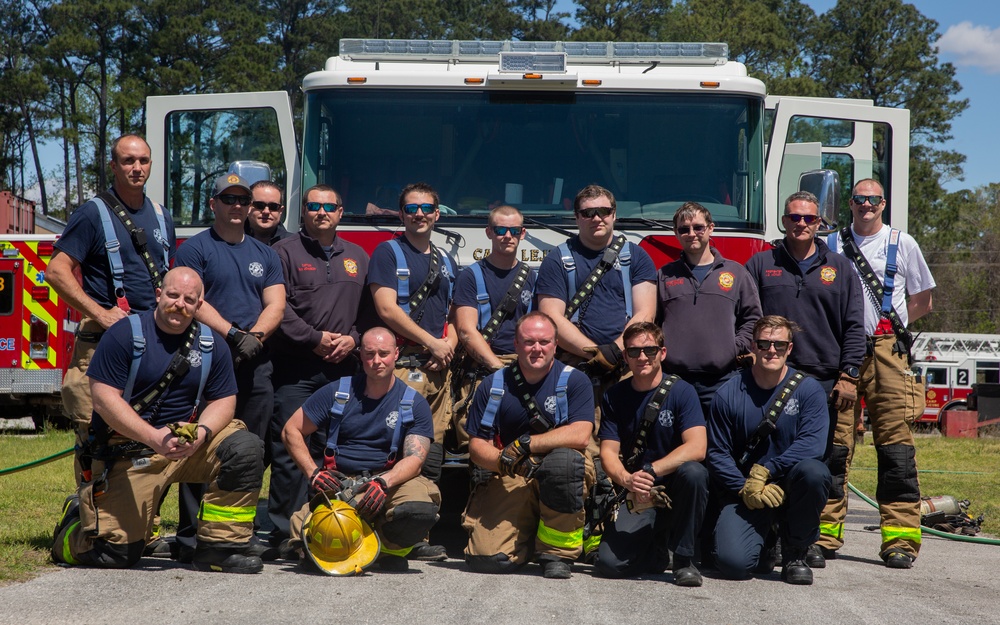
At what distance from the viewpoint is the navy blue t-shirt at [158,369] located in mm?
5578

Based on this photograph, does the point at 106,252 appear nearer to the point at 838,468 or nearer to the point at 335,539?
the point at 335,539

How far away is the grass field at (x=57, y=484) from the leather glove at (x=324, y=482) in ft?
4.77

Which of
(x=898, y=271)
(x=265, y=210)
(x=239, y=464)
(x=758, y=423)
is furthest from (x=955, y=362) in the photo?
(x=239, y=464)

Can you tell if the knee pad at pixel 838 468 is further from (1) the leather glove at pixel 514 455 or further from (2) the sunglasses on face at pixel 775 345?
(1) the leather glove at pixel 514 455

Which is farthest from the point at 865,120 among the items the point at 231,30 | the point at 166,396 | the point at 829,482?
the point at 231,30

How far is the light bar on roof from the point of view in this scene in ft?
24.6

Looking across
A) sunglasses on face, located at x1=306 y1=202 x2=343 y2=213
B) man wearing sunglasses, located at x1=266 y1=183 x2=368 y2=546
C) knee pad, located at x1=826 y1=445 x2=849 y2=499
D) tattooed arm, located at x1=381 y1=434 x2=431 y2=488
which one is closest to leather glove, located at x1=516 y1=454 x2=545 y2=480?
tattooed arm, located at x1=381 y1=434 x2=431 y2=488

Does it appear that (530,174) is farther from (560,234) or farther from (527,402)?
(527,402)

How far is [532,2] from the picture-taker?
46219 mm

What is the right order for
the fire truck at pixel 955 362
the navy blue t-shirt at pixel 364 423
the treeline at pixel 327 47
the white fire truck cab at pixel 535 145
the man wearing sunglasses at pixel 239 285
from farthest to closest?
the treeline at pixel 327 47 → the fire truck at pixel 955 362 → the white fire truck cab at pixel 535 145 → the man wearing sunglasses at pixel 239 285 → the navy blue t-shirt at pixel 364 423

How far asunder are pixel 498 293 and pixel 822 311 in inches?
74.8

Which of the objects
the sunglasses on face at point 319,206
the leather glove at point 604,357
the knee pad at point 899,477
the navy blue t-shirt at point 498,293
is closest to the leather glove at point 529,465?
the leather glove at point 604,357

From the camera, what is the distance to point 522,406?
605 centimetres

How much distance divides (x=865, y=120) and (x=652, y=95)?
152cm
